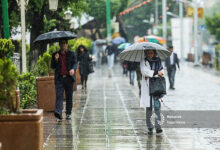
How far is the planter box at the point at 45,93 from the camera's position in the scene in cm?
1330

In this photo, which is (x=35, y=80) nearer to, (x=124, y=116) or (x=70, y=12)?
(x=124, y=116)

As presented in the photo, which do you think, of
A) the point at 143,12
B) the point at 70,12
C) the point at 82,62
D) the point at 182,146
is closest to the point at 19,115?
the point at 182,146

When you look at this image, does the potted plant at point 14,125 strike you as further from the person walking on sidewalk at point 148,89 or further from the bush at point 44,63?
the bush at point 44,63

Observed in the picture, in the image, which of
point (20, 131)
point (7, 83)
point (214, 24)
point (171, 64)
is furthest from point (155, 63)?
point (214, 24)

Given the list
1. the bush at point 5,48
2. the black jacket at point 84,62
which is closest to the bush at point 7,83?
the bush at point 5,48

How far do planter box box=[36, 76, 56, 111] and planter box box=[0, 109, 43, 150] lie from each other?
6.34 meters

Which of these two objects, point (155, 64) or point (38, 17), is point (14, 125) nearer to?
point (155, 64)

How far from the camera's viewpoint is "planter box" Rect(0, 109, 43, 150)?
271 inches

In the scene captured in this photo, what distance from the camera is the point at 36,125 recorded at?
6953 millimetres

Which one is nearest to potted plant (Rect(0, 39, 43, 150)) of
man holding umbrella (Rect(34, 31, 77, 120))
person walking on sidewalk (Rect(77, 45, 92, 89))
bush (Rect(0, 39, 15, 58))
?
bush (Rect(0, 39, 15, 58))

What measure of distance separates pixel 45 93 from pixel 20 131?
648 cm

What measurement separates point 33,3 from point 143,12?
65244mm

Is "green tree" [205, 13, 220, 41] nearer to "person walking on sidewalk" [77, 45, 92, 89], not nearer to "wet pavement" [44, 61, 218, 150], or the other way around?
"person walking on sidewalk" [77, 45, 92, 89]

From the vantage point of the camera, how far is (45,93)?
43.9 ft
